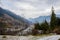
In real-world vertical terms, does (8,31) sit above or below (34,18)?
below

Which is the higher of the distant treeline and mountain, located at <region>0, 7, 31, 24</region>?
mountain, located at <region>0, 7, 31, 24</region>

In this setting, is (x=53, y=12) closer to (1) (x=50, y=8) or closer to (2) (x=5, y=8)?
(1) (x=50, y=8)

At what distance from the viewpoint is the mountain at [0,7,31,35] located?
10.9 feet

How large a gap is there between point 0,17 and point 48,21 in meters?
1.07

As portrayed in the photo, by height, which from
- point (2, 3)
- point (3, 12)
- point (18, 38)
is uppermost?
point (2, 3)

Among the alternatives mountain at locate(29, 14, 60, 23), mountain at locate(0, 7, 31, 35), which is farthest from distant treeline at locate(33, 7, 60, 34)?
mountain at locate(0, 7, 31, 35)

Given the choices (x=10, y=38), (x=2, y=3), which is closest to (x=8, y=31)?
(x=10, y=38)

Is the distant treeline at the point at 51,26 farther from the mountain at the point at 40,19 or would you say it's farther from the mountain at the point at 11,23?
the mountain at the point at 11,23

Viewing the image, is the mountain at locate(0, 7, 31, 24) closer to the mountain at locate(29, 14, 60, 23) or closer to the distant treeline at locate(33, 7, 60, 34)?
the mountain at locate(29, 14, 60, 23)

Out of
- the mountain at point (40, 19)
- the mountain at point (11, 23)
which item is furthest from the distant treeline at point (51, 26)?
the mountain at point (11, 23)

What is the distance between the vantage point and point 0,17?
3.30 meters

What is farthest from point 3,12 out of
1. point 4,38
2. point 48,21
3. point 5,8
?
point 48,21

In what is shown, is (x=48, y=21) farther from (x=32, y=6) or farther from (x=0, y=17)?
(x=0, y=17)

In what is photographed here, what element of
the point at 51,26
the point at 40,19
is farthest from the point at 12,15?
the point at 51,26
